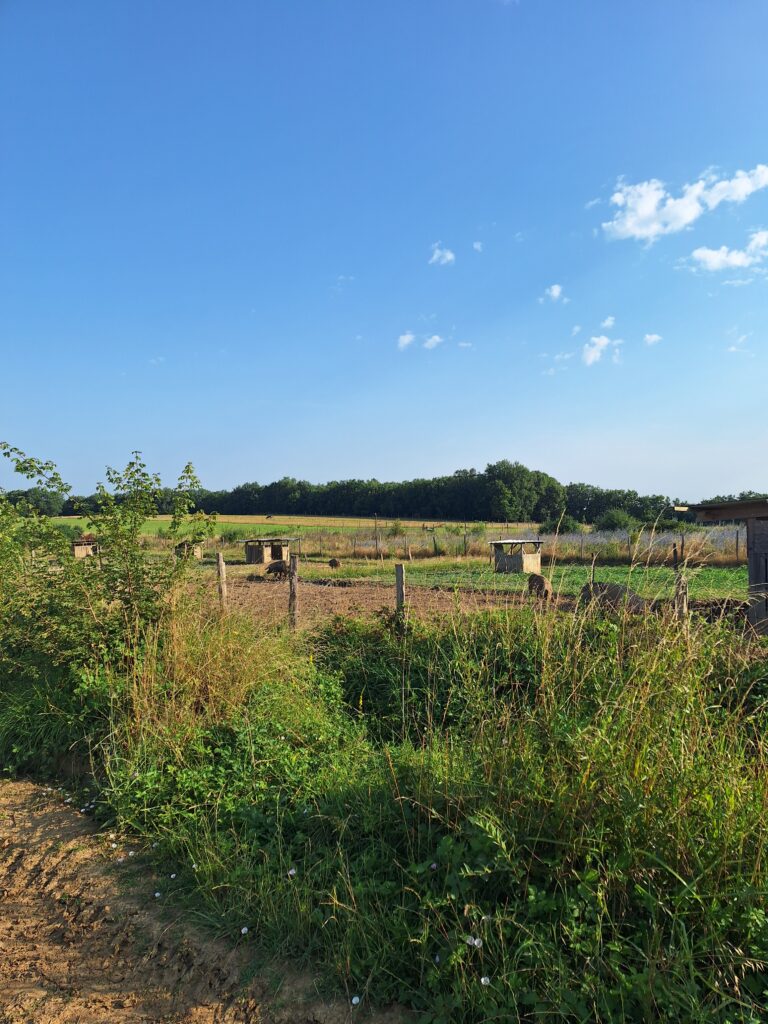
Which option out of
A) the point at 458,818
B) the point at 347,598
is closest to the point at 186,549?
the point at 458,818

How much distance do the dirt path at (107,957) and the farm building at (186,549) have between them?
257cm

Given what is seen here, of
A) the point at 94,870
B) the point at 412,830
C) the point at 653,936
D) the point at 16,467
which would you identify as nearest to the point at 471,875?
the point at 412,830

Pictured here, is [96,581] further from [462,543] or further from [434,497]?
[434,497]

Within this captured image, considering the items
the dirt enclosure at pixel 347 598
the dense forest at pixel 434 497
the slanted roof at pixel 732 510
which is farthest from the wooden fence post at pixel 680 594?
the dense forest at pixel 434 497

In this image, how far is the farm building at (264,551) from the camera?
2602 centimetres

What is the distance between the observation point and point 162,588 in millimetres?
5594

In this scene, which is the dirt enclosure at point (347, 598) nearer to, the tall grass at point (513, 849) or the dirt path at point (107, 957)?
the tall grass at point (513, 849)

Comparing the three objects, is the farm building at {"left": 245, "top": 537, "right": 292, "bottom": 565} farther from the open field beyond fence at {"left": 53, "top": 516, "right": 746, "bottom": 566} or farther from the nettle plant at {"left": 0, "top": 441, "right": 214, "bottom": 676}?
the nettle plant at {"left": 0, "top": 441, "right": 214, "bottom": 676}

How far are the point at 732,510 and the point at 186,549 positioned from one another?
309 inches

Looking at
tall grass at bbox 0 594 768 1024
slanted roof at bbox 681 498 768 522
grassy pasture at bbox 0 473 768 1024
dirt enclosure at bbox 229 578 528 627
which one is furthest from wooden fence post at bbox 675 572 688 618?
slanted roof at bbox 681 498 768 522

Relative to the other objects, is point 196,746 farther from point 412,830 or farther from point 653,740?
point 653,740

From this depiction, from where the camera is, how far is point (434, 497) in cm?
6931

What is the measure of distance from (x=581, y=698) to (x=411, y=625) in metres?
3.44

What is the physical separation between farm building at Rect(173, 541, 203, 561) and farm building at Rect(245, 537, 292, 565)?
19.9m
